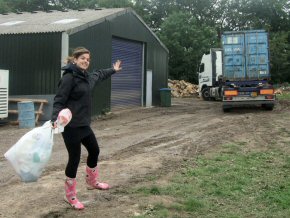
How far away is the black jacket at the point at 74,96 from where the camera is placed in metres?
5.66

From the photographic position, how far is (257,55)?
20.2m

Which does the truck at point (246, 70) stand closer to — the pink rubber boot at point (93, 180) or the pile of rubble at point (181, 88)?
the pink rubber boot at point (93, 180)

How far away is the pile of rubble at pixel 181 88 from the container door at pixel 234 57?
56.5ft

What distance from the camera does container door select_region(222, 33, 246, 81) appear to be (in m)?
20.1

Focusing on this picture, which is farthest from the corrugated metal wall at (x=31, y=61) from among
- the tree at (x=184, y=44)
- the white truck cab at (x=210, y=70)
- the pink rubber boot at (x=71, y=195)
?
the tree at (x=184, y=44)

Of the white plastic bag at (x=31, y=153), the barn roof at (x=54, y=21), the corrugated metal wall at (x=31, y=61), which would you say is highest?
the barn roof at (x=54, y=21)

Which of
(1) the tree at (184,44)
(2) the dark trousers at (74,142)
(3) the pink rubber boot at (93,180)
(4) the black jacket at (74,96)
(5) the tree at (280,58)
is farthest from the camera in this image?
(5) the tree at (280,58)

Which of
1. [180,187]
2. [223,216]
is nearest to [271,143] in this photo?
[180,187]

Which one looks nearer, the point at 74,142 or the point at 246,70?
the point at 74,142

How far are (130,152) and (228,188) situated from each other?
12.4 feet

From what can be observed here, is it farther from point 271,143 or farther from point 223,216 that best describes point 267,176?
point 271,143

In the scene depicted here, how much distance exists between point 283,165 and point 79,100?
4.66 meters

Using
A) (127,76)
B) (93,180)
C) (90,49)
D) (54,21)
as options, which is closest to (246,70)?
(127,76)

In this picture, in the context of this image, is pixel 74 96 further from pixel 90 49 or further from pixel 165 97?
pixel 165 97
